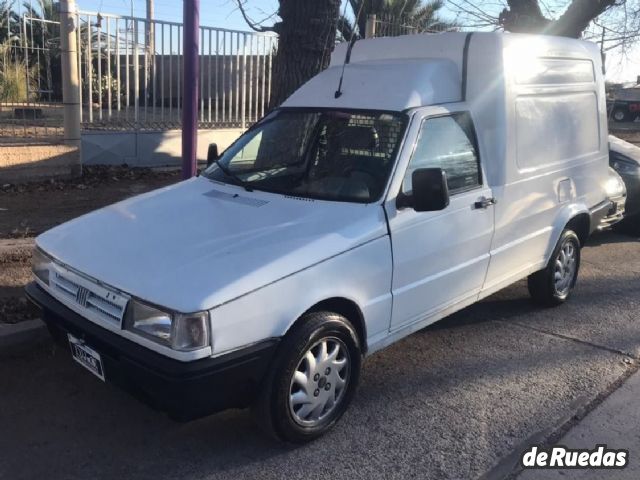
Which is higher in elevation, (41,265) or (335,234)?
(335,234)

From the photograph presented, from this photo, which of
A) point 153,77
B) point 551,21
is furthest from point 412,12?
point 153,77

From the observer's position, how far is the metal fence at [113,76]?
8969 millimetres

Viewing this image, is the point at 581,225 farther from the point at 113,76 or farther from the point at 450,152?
the point at 113,76

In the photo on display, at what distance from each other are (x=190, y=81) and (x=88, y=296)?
10.2 ft

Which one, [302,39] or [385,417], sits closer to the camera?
[385,417]

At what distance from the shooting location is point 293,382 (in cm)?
327

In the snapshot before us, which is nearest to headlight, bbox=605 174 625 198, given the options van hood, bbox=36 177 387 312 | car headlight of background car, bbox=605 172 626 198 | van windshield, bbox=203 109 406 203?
car headlight of background car, bbox=605 172 626 198

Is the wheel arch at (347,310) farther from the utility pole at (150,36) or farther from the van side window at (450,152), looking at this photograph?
the utility pole at (150,36)

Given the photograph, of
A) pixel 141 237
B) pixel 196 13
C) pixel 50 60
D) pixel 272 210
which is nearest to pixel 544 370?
pixel 272 210

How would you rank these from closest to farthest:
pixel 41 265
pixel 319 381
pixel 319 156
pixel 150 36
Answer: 1. pixel 319 381
2. pixel 41 265
3. pixel 319 156
4. pixel 150 36

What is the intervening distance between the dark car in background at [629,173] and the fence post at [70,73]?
23.2ft

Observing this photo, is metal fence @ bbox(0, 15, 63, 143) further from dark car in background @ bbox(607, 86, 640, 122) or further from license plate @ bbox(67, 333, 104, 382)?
dark car in background @ bbox(607, 86, 640, 122)

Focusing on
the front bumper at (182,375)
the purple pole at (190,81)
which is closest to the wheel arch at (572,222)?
the front bumper at (182,375)

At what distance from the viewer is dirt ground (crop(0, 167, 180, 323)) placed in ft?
16.3
